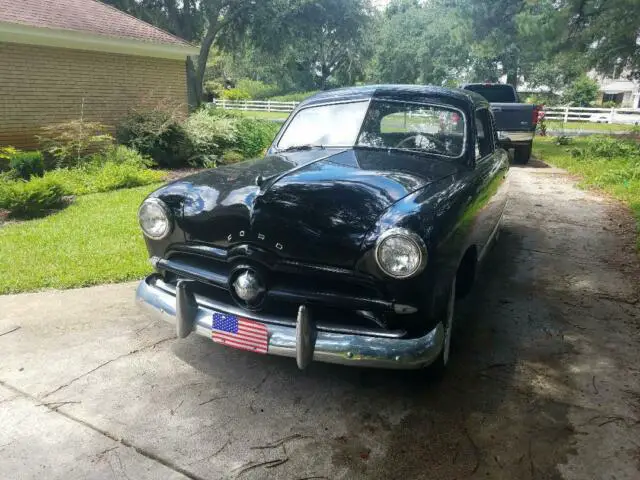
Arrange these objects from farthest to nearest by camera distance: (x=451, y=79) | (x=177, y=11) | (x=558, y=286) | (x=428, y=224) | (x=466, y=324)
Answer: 1. (x=451, y=79)
2. (x=177, y=11)
3. (x=558, y=286)
4. (x=466, y=324)
5. (x=428, y=224)

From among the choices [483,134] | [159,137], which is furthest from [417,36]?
[483,134]

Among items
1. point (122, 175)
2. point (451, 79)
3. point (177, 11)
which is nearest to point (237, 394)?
point (122, 175)

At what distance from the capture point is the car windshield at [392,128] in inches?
149

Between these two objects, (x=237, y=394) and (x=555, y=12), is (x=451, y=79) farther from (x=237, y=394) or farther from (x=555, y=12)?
(x=237, y=394)

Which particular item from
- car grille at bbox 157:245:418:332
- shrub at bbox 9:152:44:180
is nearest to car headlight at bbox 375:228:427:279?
car grille at bbox 157:245:418:332

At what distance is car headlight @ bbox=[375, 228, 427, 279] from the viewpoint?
2.41 metres

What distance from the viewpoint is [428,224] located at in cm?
252

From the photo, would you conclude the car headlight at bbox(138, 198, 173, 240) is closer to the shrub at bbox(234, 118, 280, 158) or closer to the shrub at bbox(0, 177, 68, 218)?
the shrub at bbox(0, 177, 68, 218)

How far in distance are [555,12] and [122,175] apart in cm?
1283

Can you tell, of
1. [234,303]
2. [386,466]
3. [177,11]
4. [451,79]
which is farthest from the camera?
[451,79]

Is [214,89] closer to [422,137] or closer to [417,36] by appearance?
→ [417,36]

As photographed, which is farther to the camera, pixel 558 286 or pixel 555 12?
pixel 555 12

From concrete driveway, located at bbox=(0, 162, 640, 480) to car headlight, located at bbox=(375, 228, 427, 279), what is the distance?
85 cm

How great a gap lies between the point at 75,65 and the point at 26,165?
345 cm
